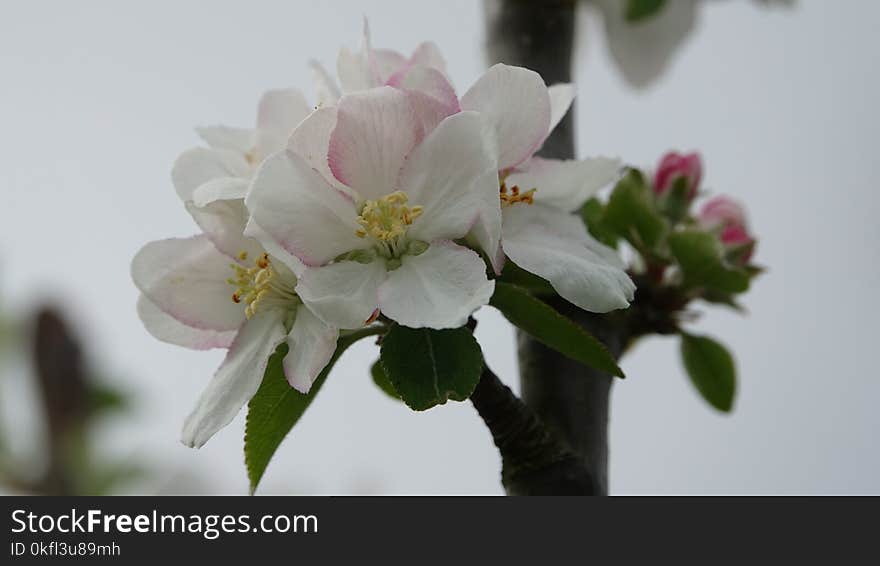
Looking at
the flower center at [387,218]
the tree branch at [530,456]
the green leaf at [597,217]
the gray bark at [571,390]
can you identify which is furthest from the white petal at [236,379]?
the green leaf at [597,217]

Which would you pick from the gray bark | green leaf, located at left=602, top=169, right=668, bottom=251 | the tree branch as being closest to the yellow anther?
the tree branch

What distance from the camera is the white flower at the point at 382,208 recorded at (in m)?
0.69

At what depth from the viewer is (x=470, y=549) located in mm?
906

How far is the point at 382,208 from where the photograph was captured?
0.74 meters

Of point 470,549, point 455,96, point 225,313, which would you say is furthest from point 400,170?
point 470,549

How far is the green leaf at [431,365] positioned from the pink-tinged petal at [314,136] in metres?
0.14

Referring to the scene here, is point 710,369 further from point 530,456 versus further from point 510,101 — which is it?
point 510,101

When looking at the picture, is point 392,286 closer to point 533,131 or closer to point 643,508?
point 533,131

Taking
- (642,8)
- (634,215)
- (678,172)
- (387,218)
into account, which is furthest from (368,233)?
(642,8)

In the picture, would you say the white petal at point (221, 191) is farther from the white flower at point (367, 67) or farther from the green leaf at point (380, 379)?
A: the green leaf at point (380, 379)

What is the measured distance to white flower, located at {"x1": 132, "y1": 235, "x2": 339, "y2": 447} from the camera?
728 mm

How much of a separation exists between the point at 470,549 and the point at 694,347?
0.45 metres

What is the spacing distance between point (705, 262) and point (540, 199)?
0.34 metres

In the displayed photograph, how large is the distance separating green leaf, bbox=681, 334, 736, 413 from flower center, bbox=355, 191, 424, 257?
0.57 metres
